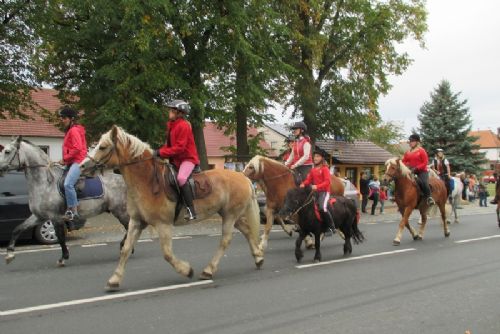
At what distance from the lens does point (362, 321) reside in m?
5.83

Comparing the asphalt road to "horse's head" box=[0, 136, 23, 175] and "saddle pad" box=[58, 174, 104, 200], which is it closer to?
"saddle pad" box=[58, 174, 104, 200]

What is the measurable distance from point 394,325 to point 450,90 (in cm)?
3952

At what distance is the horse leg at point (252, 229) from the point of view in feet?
28.6

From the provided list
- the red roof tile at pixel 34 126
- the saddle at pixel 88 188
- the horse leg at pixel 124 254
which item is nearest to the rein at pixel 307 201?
the horse leg at pixel 124 254

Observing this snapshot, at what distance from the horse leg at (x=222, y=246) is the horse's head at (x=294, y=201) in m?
1.40

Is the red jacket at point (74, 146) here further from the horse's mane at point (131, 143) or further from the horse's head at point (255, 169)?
the horse's head at point (255, 169)

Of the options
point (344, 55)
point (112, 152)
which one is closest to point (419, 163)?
point (112, 152)

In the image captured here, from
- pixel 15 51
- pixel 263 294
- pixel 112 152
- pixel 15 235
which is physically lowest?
pixel 263 294

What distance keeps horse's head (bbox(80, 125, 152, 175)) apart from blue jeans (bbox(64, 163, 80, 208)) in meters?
2.21

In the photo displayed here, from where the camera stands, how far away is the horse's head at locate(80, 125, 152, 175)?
23.7 ft

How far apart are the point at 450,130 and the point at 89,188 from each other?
36.1 meters

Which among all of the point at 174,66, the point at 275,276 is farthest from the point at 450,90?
the point at 275,276

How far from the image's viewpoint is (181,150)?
7.60m

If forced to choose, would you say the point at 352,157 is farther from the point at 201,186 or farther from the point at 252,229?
the point at 201,186
